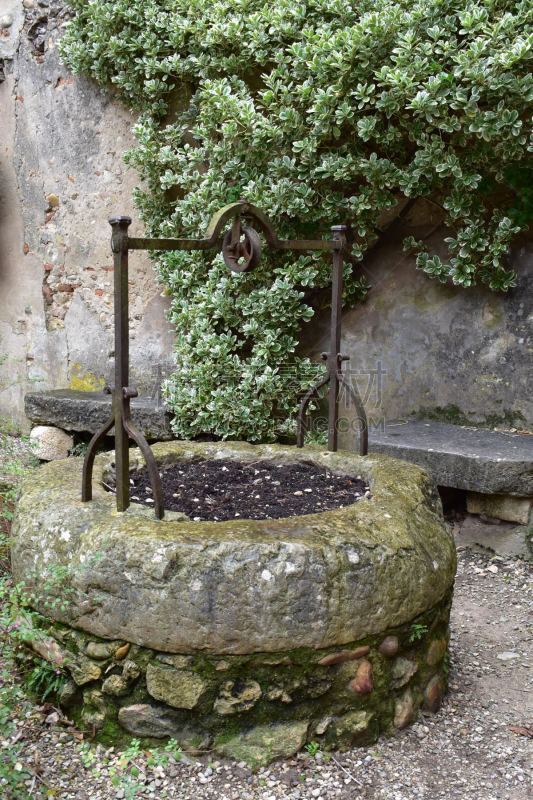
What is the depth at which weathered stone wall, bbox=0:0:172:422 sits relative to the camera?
5.47 metres

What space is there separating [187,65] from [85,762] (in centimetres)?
413

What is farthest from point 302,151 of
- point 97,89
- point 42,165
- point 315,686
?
point 315,686

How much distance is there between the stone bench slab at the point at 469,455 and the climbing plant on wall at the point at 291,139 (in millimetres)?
849

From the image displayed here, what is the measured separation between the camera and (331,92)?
164 inches

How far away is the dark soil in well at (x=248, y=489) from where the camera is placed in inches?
101

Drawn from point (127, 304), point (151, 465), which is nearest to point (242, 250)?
point (127, 304)

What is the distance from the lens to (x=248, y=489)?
2.82 metres

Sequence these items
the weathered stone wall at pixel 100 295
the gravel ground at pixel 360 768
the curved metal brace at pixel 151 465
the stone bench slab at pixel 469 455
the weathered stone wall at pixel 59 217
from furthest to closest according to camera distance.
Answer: the weathered stone wall at pixel 59 217, the weathered stone wall at pixel 100 295, the stone bench slab at pixel 469 455, the curved metal brace at pixel 151 465, the gravel ground at pixel 360 768

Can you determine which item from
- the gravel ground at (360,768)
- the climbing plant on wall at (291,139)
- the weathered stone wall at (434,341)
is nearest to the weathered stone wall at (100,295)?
the weathered stone wall at (434,341)

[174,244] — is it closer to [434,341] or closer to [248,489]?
[248,489]

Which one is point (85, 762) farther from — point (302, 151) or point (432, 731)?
point (302, 151)

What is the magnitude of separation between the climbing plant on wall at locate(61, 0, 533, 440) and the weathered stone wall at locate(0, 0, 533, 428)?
0.19 metres

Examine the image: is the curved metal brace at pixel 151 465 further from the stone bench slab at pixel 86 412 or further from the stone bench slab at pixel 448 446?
the stone bench slab at pixel 86 412

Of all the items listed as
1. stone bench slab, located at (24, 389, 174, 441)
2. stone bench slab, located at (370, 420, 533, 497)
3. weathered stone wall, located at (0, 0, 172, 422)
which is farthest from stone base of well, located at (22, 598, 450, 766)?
weathered stone wall, located at (0, 0, 172, 422)
